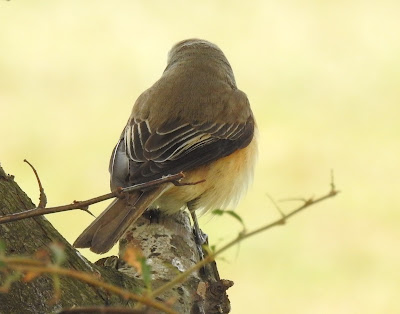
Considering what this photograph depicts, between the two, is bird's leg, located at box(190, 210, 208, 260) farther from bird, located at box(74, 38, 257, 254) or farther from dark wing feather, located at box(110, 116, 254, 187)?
dark wing feather, located at box(110, 116, 254, 187)

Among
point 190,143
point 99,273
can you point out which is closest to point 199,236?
point 190,143

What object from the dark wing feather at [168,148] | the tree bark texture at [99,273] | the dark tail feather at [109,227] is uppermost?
the dark wing feather at [168,148]

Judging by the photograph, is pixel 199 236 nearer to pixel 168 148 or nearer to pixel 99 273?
pixel 168 148

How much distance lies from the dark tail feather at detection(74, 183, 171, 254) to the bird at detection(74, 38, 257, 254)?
235 millimetres

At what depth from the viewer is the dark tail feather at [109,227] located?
3.91m

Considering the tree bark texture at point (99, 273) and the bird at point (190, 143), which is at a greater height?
the bird at point (190, 143)

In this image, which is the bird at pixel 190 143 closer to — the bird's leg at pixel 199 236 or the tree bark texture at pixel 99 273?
the bird's leg at pixel 199 236

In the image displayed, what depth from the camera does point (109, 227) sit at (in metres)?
3.93

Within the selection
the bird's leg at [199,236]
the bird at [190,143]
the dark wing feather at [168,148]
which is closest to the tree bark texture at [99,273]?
the bird's leg at [199,236]

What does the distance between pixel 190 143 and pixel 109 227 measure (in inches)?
52.1

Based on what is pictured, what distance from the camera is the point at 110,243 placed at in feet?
12.8

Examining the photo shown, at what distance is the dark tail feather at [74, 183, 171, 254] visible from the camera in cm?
391

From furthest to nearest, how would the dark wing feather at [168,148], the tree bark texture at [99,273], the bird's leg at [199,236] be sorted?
1. the dark wing feather at [168,148]
2. the bird's leg at [199,236]
3. the tree bark texture at [99,273]

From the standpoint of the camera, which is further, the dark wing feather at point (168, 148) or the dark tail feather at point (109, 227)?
the dark wing feather at point (168, 148)
